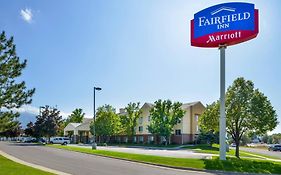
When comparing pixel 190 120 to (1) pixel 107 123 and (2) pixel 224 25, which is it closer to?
(1) pixel 107 123

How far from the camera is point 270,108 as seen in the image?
3362cm

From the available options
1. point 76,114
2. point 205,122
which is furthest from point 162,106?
point 76,114

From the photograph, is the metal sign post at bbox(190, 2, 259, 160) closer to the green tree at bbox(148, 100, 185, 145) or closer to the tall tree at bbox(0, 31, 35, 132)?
the tall tree at bbox(0, 31, 35, 132)

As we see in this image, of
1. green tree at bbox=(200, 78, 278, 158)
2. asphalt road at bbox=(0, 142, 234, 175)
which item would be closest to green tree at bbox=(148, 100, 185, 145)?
green tree at bbox=(200, 78, 278, 158)

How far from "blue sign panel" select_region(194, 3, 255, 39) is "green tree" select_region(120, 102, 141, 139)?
1880 inches

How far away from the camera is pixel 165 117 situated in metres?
64.2

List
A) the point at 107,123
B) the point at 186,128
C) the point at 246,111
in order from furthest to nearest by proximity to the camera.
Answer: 1. the point at 107,123
2. the point at 186,128
3. the point at 246,111

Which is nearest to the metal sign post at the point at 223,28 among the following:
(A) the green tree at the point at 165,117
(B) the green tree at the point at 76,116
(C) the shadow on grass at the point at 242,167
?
(C) the shadow on grass at the point at 242,167

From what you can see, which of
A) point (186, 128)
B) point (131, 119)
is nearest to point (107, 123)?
point (131, 119)

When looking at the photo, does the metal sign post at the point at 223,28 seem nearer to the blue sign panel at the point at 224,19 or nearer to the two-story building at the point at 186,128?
the blue sign panel at the point at 224,19

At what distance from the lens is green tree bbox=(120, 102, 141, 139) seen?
75062 millimetres

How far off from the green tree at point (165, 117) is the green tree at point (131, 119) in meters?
10.3

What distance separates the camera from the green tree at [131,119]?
75062mm

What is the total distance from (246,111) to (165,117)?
1226 inches
